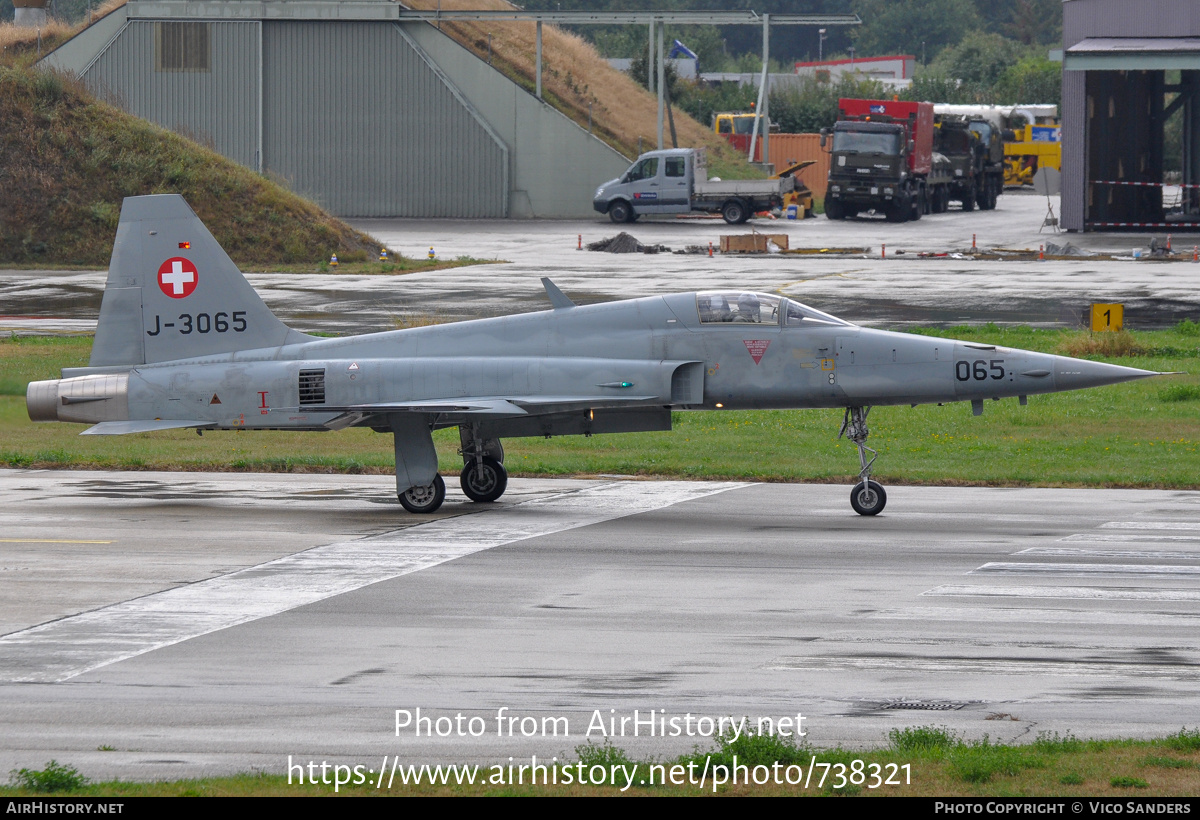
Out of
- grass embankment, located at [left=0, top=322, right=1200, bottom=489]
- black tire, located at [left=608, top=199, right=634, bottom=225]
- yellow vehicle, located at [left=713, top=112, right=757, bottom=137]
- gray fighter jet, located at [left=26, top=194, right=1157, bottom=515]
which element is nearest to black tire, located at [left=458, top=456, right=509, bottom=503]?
gray fighter jet, located at [left=26, top=194, right=1157, bottom=515]

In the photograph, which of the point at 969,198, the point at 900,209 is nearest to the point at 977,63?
the point at 969,198

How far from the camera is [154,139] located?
53.1 metres

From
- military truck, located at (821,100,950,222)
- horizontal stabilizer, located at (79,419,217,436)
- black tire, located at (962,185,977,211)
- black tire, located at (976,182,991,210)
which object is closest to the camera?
horizontal stabilizer, located at (79,419,217,436)

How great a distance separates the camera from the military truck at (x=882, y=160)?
201 ft

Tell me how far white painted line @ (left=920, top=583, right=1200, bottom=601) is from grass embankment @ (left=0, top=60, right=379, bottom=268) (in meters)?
40.7

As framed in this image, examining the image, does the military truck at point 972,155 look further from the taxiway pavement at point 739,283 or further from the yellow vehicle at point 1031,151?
the yellow vehicle at point 1031,151

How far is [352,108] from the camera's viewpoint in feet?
226

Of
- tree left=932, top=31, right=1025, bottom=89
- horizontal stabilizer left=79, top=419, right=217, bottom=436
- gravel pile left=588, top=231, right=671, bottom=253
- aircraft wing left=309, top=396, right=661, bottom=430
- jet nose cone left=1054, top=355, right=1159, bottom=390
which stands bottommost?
horizontal stabilizer left=79, top=419, right=217, bottom=436

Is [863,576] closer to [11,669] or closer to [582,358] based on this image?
[582,358]

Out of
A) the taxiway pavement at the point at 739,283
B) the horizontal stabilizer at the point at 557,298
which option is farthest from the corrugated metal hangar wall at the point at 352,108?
the horizontal stabilizer at the point at 557,298

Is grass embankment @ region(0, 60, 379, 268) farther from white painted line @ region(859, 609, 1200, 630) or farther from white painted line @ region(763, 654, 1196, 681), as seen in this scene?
white painted line @ region(763, 654, 1196, 681)

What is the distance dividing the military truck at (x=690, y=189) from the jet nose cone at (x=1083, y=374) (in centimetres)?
4687

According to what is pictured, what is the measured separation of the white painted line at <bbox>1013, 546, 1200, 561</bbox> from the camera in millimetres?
14712

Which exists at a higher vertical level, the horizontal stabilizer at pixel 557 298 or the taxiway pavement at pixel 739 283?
the taxiway pavement at pixel 739 283
